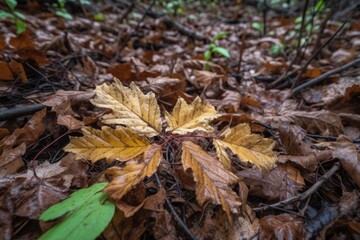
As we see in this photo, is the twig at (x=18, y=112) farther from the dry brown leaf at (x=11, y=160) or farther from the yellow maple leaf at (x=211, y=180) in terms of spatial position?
the yellow maple leaf at (x=211, y=180)

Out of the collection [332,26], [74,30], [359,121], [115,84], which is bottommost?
[74,30]

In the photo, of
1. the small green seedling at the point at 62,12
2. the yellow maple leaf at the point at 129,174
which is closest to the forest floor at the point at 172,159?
the yellow maple leaf at the point at 129,174

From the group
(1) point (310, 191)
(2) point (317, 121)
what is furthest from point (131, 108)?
(2) point (317, 121)

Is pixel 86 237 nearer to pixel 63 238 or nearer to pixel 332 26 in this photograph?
pixel 63 238

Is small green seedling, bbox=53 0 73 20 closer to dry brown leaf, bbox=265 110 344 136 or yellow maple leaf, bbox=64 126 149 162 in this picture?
yellow maple leaf, bbox=64 126 149 162

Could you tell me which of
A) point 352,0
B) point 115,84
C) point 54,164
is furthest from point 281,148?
point 352,0
